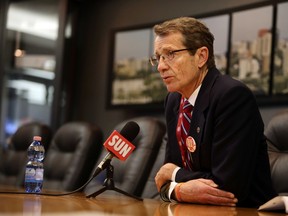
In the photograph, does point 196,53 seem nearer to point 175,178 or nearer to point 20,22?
point 175,178

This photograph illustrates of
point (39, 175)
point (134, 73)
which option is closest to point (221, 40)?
point (134, 73)

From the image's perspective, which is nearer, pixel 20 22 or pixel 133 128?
pixel 133 128

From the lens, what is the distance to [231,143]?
217cm

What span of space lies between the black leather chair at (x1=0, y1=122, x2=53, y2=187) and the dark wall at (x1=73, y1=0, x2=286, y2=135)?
884mm

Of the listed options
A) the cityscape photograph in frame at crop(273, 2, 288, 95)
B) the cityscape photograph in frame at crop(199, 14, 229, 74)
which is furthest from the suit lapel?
the cityscape photograph in frame at crop(199, 14, 229, 74)

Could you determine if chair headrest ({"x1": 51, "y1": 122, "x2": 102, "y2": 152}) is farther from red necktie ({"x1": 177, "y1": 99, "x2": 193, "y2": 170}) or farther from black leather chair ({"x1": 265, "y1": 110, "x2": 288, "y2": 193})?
red necktie ({"x1": 177, "y1": 99, "x2": 193, "y2": 170})

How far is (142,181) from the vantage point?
142 inches

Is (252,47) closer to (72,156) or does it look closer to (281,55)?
(281,55)

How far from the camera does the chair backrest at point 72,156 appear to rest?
13.6ft

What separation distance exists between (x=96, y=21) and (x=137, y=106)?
51.6 inches

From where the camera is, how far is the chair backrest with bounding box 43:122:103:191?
414 centimetres

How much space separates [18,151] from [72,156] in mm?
748

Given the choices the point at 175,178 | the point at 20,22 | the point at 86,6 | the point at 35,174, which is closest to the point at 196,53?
the point at 175,178

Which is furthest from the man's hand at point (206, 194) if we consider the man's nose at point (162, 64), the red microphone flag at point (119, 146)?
Result: the man's nose at point (162, 64)
